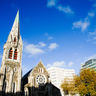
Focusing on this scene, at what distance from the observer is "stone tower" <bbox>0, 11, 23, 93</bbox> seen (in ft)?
91.1

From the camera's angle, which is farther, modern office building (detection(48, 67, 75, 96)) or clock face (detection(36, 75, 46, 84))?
modern office building (detection(48, 67, 75, 96))

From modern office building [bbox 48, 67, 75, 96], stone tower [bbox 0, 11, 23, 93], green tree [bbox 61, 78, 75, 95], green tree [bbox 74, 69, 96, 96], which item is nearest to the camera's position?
green tree [bbox 74, 69, 96, 96]

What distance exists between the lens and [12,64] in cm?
3089

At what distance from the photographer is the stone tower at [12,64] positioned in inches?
1093

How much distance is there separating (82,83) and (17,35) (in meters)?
23.2

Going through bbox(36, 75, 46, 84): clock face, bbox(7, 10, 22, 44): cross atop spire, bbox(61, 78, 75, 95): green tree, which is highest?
bbox(7, 10, 22, 44): cross atop spire

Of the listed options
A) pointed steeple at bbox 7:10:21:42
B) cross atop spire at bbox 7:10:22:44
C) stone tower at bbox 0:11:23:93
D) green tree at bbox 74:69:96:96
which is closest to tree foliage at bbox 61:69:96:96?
green tree at bbox 74:69:96:96

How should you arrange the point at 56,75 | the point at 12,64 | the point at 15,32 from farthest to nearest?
1. the point at 56,75
2. the point at 15,32
3. the point at 12,64

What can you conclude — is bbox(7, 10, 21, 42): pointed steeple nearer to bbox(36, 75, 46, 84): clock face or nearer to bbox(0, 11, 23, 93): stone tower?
bbox(0, 11, 23, 93): stone tower

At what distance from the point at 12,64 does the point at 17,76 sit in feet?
11.5

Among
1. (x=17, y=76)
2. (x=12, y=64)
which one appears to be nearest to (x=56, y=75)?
(x=17, y=76)

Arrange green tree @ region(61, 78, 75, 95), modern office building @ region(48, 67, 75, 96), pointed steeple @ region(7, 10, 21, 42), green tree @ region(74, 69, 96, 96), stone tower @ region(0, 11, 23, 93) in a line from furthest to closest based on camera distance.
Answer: modern office building @ region(48, 67, 75, 96), pointed steeple @ region(7, 10, 21, 42), green tree @ region(61, 78, 75, 95), stone tower @ region(0, 11, 23, 93), green tree @ region(74, 69, 96, 96)

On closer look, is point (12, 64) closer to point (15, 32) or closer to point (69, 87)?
point (15, 32)

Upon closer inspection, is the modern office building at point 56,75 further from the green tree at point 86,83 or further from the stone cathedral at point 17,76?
the green tree at point 86,83
